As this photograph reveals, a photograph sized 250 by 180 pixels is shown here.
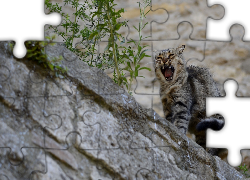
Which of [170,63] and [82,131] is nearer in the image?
[82,131]

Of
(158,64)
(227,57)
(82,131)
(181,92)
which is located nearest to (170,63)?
(158,64)

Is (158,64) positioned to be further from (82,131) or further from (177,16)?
(177,16)

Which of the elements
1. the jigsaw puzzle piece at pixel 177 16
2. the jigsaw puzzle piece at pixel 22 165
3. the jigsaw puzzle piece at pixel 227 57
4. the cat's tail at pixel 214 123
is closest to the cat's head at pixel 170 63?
→ the cat's tail at pixel 214 123

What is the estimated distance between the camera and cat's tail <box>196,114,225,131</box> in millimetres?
3674

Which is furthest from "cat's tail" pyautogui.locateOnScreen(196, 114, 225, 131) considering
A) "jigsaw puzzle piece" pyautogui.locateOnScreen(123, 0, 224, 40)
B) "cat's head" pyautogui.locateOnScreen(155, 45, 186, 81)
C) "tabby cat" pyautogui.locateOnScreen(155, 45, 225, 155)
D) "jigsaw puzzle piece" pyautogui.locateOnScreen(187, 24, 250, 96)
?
"jigsaw puzzle piece" pyautogui.locateOnScreen(123, 0, 224, 40)

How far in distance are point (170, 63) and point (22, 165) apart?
7.07ft

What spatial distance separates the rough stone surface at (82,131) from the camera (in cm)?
295

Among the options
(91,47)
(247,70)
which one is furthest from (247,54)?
(91,47)

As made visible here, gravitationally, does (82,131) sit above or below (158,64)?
below

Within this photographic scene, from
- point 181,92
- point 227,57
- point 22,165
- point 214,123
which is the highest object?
point 227,57

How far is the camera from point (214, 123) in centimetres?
371

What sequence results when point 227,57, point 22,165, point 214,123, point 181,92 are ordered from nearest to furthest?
point 22,165 → point 214,123 → point 181,92 → point 227,57

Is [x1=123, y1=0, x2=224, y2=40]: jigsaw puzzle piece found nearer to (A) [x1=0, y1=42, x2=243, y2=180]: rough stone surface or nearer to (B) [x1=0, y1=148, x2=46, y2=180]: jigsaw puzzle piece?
(A) [x1=0, y1=42, x2=243, y2=180]: rough stone surface

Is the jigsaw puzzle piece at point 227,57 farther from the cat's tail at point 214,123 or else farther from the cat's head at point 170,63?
the cat's tail at point 214,123
